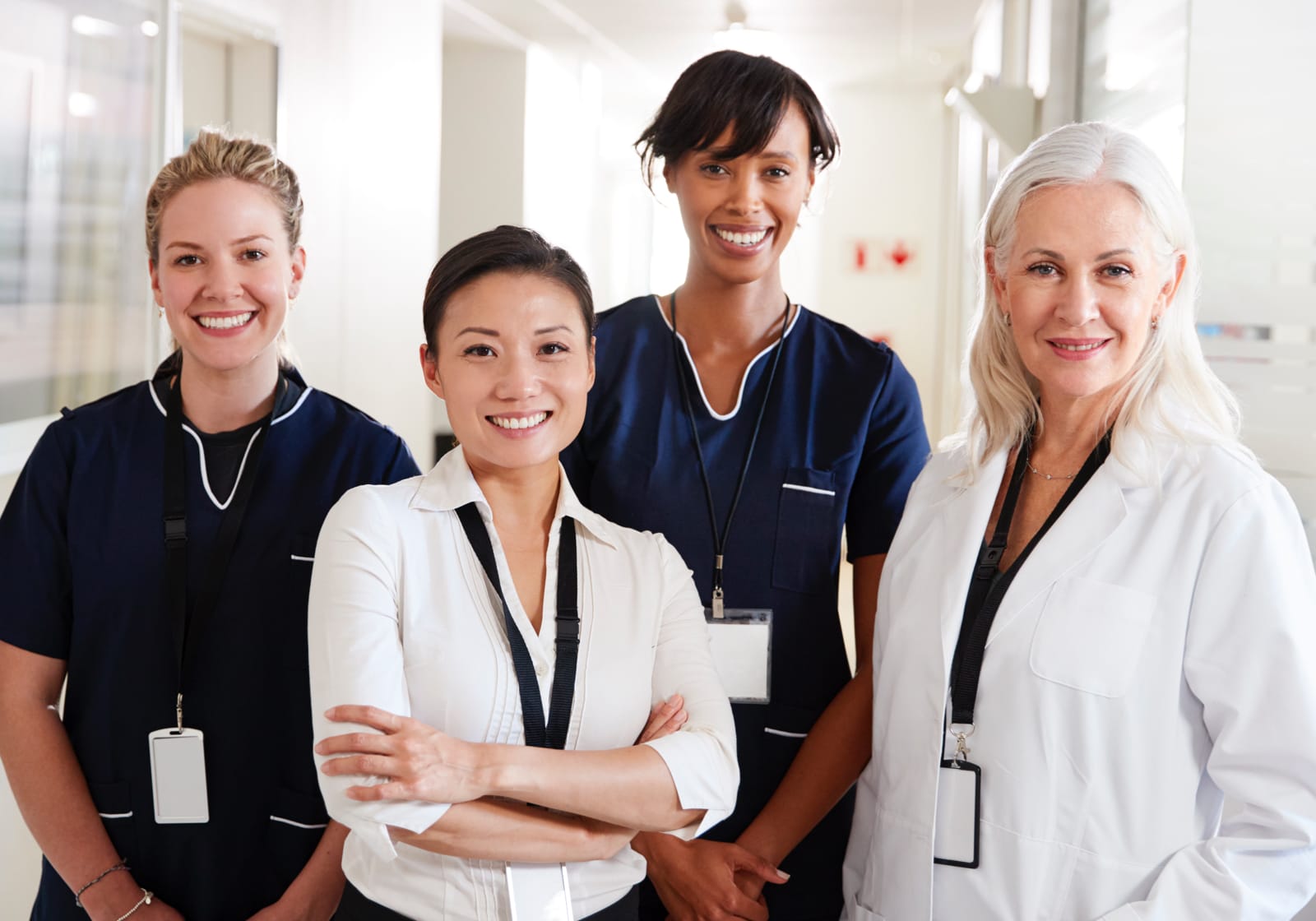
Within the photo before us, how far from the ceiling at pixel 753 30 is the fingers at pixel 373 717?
6096mm

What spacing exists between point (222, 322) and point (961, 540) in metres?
1.11

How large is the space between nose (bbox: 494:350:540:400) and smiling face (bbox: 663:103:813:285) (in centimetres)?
51

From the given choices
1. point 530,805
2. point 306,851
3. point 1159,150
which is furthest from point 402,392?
point 530,805

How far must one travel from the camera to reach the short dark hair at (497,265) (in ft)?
4.83

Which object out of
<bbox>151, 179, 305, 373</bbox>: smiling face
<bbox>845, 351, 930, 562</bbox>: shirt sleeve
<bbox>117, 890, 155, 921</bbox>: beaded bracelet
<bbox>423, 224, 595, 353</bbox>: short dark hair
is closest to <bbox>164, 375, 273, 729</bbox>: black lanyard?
<bbox>151, 179, 305, 373</bbox>: smiling face

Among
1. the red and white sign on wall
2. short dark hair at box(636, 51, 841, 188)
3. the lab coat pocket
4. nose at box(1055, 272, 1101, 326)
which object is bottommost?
the lab coat pocket

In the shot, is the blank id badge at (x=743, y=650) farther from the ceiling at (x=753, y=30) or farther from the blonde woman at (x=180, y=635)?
the ceiling at (x=753, y=30)

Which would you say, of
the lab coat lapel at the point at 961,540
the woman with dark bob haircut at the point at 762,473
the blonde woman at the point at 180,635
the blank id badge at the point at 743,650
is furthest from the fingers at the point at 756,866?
the blonde woman at the point at 180,635

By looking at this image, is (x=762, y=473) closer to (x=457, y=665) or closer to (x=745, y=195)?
(x=745, y=195)

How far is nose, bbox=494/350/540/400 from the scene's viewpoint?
143cm

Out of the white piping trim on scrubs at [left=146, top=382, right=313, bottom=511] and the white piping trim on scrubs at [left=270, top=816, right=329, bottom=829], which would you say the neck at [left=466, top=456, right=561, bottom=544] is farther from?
the white piping trim on scrubs at [left=270, top=816, right=329, bottom=829]

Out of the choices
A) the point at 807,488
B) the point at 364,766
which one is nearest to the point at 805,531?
the point at 807,488

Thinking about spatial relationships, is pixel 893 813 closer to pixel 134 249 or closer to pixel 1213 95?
pixel 1213 95

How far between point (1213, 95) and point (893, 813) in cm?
158
